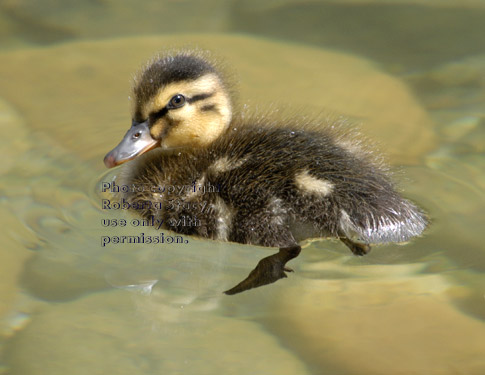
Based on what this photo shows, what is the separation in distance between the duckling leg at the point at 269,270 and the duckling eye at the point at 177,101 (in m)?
0.51

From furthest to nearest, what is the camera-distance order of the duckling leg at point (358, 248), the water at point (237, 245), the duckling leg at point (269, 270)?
the duckling leg at point (358, 248) → the duckling leg at point (269, 270) → the water at point (237, 245)

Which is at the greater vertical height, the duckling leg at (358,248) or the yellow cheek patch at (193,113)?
the yellow cheek patch at (193,113)

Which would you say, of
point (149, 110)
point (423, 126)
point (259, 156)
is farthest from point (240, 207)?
point (423, 126)

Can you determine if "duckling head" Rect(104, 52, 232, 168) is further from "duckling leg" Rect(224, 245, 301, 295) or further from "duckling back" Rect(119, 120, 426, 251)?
"duckling leg" Rect(224, 245, 301, 295)

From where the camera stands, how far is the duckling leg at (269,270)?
6.57ft

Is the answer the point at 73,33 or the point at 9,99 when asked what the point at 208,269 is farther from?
the point at 73,33

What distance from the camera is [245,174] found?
210cm

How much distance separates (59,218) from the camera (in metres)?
2.28

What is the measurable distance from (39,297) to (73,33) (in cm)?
193

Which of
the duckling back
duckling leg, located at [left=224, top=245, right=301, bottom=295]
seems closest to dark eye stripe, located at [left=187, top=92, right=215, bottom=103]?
the duckling back

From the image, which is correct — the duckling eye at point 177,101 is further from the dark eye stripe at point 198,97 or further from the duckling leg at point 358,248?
the duckling leg at point 358,248

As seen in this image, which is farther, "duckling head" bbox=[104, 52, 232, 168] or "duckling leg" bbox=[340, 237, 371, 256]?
"duckling head" bbox=[104, 52, 232, 168]

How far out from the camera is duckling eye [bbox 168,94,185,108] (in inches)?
88.0

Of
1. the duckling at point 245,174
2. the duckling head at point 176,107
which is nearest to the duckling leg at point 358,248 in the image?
the duckling at point 245,174
